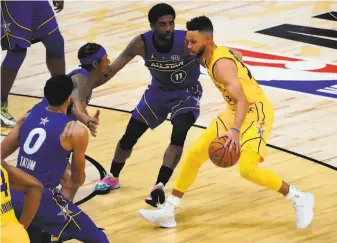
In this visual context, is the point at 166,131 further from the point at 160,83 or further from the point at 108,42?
the point at 108,42

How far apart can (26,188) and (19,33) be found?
452 centimetres

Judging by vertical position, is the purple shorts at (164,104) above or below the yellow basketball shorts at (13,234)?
below

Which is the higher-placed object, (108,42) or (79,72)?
(79,72)

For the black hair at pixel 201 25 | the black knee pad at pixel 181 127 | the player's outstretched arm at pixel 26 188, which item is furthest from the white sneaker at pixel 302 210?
the player's outstretched arm at pixel 26 188

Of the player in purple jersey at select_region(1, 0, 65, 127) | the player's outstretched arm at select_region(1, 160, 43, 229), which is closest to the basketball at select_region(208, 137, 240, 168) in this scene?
the player's outstretched arm at select_region(1, 160, 43, 229)

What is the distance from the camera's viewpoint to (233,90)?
23.0 ft

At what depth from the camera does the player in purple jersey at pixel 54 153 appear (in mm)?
6281

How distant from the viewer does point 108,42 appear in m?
13.4

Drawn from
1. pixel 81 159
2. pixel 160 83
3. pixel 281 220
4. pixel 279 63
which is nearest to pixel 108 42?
pixel 279 63

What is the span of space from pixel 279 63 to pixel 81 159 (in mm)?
6206

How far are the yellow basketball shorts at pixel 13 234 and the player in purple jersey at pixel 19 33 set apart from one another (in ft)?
15.4

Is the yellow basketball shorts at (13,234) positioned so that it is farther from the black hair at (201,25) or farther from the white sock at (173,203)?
the black hair at (201,25)

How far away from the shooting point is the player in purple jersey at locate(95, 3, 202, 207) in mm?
7934

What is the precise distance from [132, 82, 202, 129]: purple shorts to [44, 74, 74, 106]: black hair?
1.87m
